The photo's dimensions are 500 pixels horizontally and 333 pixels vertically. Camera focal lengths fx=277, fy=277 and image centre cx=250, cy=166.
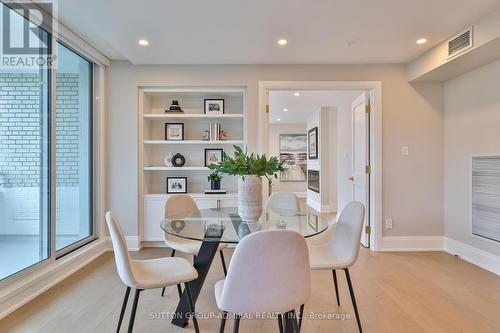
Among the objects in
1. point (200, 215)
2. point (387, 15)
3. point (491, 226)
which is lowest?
point (491, 226)

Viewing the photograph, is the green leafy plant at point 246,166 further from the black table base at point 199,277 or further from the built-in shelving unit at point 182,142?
the built-in shelving unit at point 182,142

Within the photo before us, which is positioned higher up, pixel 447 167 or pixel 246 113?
pixel 246 113

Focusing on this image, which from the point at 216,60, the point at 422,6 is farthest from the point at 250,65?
the point at 422,6

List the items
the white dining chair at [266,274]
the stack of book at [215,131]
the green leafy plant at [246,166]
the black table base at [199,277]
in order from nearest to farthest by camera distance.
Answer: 1. the white dining chair at [266,274]
2. the black table base at [199,277]
3. the green leafy plant at [246,166]
4. the stack of book at [215,131]

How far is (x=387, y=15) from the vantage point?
A: 243 centimetres

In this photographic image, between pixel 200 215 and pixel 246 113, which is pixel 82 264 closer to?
pixel 200 215

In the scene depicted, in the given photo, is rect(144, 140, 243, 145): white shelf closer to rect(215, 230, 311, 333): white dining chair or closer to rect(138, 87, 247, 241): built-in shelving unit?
rect(138, 87, 247, 241): built-in shelving unit

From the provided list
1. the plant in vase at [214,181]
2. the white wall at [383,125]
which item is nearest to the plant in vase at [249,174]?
the white wall at [383,125]

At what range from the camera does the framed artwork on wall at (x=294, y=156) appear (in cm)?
924

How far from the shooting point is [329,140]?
260 inches

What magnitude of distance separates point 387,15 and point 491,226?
244 centimetres

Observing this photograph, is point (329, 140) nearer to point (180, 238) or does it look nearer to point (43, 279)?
point (180, 238)

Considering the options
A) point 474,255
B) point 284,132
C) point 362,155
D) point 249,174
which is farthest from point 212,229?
point 284,132

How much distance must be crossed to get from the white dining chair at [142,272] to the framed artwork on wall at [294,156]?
7.49 meters
